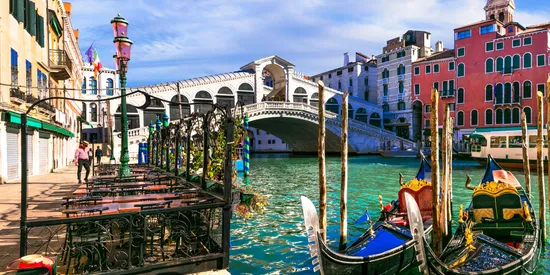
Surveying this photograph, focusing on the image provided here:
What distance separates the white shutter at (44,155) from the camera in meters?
14.8

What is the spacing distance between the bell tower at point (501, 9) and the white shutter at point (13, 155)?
114ft

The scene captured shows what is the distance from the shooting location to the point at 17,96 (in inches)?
426

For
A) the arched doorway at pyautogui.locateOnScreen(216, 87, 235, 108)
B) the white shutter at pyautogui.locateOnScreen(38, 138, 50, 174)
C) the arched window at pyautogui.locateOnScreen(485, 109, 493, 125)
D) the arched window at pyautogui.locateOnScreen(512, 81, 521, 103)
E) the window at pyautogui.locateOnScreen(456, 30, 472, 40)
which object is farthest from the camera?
the arched doorway at pyautogui.locateOnScreen(216, 87, 235, 108)

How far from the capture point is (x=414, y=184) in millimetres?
6863

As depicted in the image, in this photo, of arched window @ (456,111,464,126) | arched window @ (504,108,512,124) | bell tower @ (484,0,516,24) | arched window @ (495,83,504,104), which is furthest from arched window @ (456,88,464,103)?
bell tower @ (484,0,516,24)

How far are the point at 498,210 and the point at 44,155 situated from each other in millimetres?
15725

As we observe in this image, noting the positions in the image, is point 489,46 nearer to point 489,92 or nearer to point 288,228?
point 489,92

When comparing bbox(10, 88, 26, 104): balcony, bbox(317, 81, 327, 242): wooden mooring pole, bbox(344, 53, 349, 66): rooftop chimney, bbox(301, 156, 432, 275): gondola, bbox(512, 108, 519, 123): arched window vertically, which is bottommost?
bbox(301, 156, 432, 275): gondola

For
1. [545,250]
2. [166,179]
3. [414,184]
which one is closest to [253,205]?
[166,179]

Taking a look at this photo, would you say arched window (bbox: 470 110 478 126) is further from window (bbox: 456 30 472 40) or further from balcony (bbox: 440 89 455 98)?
window (bbox: 456 30 472 40)

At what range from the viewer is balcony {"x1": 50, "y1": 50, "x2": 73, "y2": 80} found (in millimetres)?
15727

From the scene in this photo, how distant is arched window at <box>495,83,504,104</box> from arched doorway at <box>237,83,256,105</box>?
20.2 metres

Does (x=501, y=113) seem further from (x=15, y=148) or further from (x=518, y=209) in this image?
(x=15, y=148)

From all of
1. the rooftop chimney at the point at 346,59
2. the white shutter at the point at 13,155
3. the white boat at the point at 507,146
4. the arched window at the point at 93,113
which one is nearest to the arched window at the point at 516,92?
the white boat at the point at 507,146
